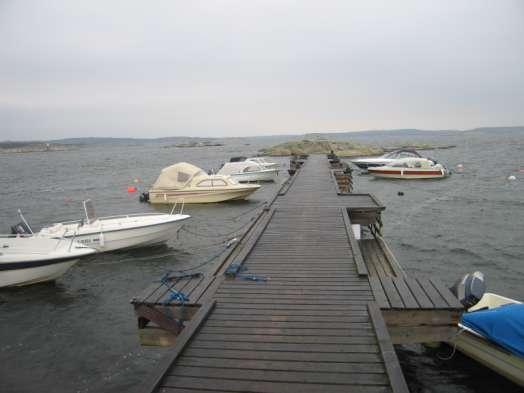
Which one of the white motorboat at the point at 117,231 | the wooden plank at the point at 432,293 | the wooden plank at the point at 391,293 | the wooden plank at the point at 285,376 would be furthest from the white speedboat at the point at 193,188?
the wooden plank at the point at 285,376

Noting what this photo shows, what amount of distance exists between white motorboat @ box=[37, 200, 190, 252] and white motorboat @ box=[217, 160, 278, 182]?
1884 cm

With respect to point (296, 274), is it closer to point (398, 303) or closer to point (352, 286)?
point (352, 286)

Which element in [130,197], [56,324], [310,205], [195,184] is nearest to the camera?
[56,324]

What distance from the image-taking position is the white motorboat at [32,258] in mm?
12680

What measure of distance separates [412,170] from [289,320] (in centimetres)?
3562

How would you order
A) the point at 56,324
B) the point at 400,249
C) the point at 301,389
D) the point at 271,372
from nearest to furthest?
the point at 301,389, the point at 271,372, the point at 56,324, the point at 400,249

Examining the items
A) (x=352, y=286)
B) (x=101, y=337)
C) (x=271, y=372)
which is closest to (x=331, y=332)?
(x=271, y=372)

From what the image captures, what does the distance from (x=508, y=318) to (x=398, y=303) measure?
2620 millimetres

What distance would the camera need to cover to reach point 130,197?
33750mm

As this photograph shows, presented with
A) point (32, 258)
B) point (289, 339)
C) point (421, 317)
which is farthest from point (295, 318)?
point (32, 258)

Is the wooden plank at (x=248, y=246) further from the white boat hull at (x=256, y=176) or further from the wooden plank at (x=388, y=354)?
the white boat hull at (x=256, y=176)

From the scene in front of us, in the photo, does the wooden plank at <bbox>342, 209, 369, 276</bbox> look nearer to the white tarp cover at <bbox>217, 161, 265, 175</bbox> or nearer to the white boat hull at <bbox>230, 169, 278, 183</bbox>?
the white boat hull at <bbox>230, 169, 278, 183</bbox>

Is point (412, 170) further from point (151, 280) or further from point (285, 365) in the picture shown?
point (285, 365)

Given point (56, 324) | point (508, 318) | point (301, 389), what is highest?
point (301, 389)
